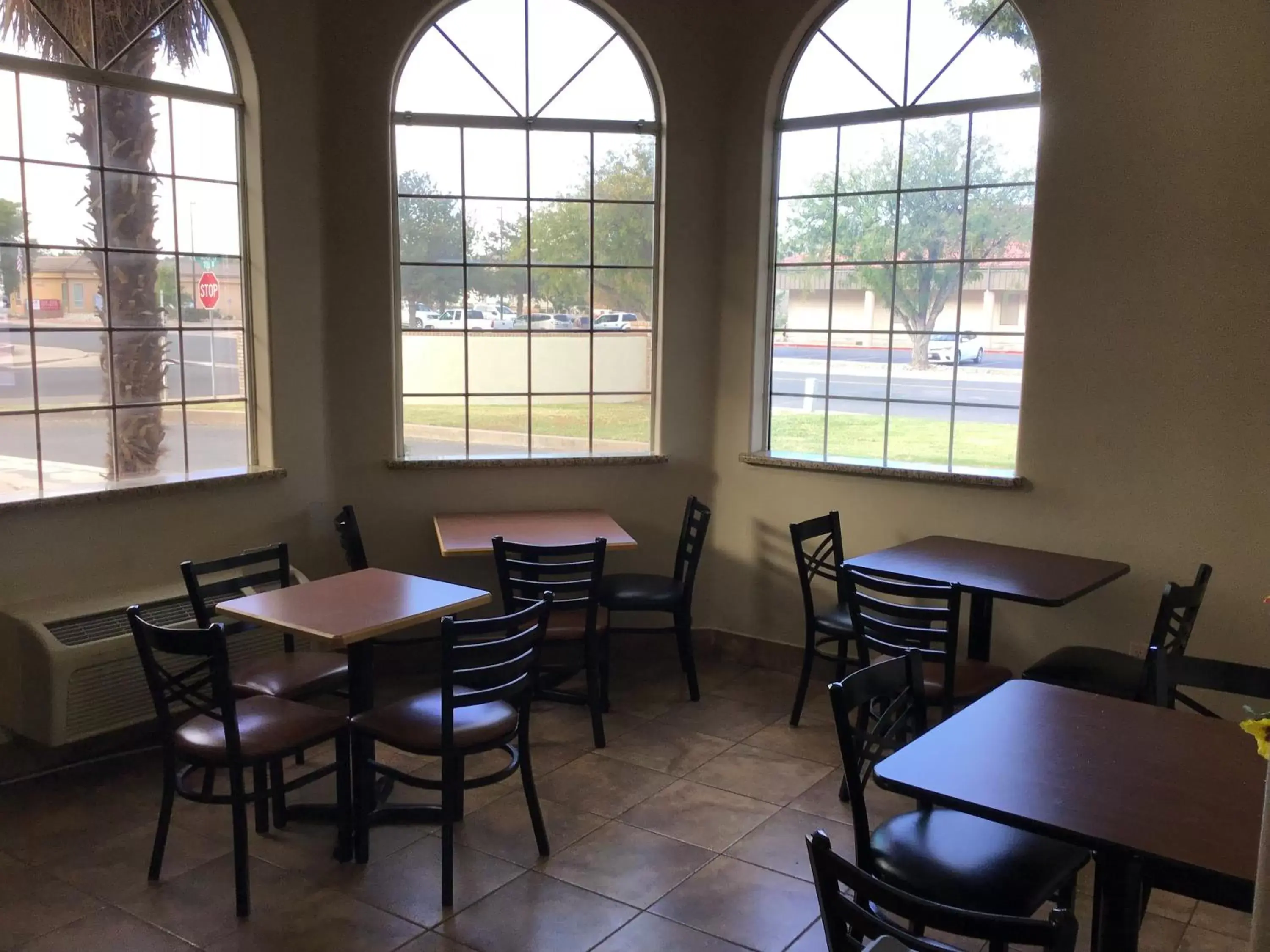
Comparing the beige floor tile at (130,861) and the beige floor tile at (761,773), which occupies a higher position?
the beige floor tile at (761,773)

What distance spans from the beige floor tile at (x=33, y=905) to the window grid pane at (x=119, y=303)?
1435 mm

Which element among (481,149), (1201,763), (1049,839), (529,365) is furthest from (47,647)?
(1201,763)

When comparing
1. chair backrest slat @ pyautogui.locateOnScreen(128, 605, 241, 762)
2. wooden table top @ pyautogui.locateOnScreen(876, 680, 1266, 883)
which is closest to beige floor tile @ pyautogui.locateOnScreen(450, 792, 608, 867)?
chair backrest slat @ pyautogui.locateOnScreen(128, 605, 241, 762)

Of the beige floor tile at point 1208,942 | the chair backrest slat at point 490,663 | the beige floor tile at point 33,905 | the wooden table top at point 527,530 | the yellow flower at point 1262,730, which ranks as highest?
the yellow flower at point 1262,730

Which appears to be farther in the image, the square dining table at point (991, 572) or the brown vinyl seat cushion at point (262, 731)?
the square dining table at point (991, 572)

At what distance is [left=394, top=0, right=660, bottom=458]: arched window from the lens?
4.93 meters

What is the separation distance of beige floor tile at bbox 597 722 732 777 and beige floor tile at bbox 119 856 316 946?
4.50 ft

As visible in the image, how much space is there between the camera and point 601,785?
3.84 metres

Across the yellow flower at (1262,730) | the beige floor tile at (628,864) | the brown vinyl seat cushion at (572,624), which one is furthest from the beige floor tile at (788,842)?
the yellow flower at (1262,730)

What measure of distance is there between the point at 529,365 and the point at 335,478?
1.08 m

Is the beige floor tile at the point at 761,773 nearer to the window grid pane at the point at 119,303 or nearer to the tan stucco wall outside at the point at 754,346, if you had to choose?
the tan stucco wall outside at the point at 754,346

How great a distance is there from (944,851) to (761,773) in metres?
A: 1.61

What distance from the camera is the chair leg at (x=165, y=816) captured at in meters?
3.10

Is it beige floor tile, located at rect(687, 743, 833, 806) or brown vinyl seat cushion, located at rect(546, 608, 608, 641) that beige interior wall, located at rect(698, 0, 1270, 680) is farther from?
brown vinyl seat cushion, located at rect(546, 608, 608, 641)
